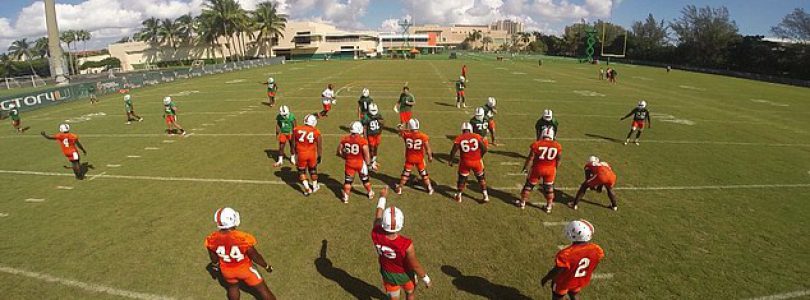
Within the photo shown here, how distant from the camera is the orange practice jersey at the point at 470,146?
8.68 meters

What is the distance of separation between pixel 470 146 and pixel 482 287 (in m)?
3.26

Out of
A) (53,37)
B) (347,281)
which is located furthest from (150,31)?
(347,281)

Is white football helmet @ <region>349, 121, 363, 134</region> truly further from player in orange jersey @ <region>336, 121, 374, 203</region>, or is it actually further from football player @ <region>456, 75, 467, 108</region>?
football player @ <region>456, 75, 467, 108</region>

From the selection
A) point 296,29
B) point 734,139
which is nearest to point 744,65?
point 734,139

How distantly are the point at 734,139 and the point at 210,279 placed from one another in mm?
19279

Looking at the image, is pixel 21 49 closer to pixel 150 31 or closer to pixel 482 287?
pixel 150 31

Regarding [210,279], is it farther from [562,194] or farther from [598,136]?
[598,136]

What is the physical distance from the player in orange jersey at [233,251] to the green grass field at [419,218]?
1.06 meters

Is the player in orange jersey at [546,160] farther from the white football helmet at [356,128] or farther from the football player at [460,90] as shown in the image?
the football player at [460,90]

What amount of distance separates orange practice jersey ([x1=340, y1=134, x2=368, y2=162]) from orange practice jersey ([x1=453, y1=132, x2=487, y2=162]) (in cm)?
210

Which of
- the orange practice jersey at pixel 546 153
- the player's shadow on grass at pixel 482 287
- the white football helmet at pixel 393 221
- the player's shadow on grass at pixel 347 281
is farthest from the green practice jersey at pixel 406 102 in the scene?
the white football helmet at pixel 393 221

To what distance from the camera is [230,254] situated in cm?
512

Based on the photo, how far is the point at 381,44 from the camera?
493 ft

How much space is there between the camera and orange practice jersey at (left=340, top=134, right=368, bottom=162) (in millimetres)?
8641
